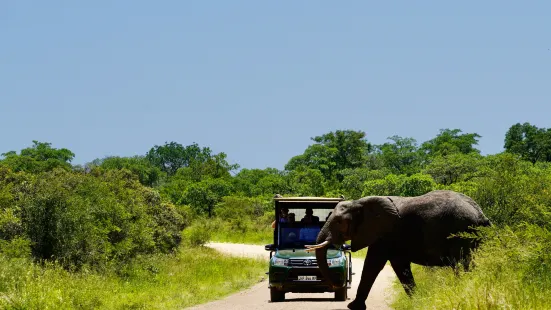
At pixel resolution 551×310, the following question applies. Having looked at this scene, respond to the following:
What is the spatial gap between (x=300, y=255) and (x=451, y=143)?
10207cm

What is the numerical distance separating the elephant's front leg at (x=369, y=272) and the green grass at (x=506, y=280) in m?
1.33

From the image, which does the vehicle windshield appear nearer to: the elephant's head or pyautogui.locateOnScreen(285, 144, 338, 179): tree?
the elephant's head

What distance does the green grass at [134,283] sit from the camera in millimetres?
17344

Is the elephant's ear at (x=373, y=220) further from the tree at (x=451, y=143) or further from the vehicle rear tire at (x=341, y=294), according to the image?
the tree at (x=451, y=143)

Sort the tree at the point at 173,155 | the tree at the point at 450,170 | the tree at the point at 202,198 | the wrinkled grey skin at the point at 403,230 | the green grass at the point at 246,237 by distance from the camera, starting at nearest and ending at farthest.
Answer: the wrinkled grey skin at the point at 403,230 < the green grass at the point at 246,237 < the tree at the point at 450,170 < the tree at the point at 202,198 < the tree at the point at 173,155

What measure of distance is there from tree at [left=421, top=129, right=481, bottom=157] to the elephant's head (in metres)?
92.4

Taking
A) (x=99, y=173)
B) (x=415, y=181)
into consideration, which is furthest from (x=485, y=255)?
(x=415, y=181)

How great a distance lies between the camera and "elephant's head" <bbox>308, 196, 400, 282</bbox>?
1748 centimetres

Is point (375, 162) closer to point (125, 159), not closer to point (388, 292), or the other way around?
point (125, 159)

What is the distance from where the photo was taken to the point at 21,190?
27438 mm

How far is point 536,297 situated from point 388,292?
11252mm

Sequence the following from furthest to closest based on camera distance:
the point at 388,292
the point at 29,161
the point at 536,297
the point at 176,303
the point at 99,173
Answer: the point at 29,161
the point at 99,173
the point at 388,292
the point at 176,303
the point at 536,297

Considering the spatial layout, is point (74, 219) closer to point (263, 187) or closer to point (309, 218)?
point (309, 218)

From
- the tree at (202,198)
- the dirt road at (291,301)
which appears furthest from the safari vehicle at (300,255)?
the tree at (202,198)
